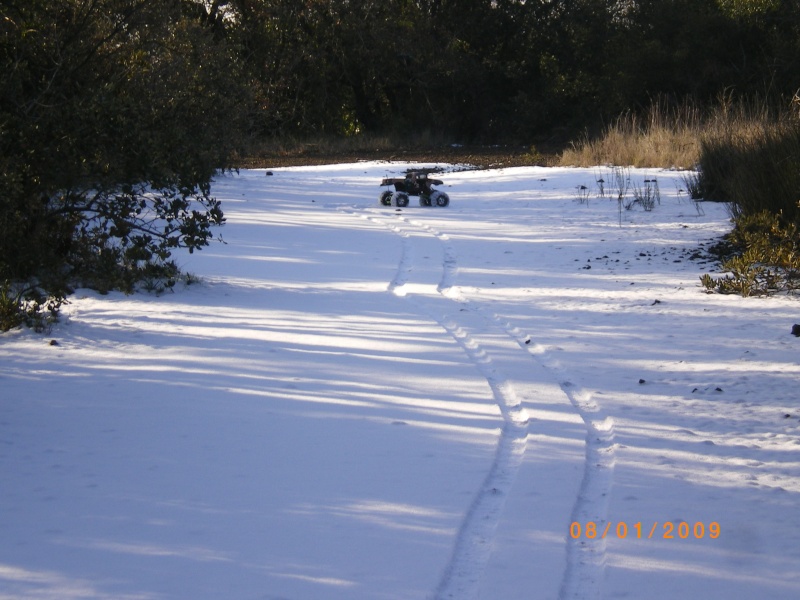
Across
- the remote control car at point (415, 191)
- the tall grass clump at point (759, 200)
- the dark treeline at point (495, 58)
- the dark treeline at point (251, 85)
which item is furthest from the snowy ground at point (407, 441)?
the dark treeline at point (495, 58)

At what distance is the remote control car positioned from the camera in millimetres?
15555

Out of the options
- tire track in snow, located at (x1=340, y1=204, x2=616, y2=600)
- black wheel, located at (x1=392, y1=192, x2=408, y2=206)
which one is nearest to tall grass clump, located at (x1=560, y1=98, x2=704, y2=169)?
black wheel, located at (x1=392, y1=192, x2=408, y2=206)

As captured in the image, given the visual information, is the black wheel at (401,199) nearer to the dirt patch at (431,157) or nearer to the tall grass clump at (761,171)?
the tall grass clump at (761,171)

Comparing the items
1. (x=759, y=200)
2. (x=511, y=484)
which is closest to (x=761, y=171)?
(x=759, y=200)

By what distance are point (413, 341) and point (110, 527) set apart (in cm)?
340

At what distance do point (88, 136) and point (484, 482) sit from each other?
410cm

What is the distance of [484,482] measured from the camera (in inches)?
175

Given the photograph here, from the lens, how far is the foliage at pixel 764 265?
818cm

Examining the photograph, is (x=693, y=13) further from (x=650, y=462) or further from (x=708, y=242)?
(x=650, y=462)

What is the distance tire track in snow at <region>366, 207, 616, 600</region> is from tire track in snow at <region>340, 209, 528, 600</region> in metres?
0.34

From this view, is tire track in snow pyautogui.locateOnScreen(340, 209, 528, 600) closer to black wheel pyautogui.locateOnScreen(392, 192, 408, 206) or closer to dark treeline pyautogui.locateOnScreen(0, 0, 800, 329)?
dark treeline pyautogui.locateOnScreen(0, 0, 800, 329)
